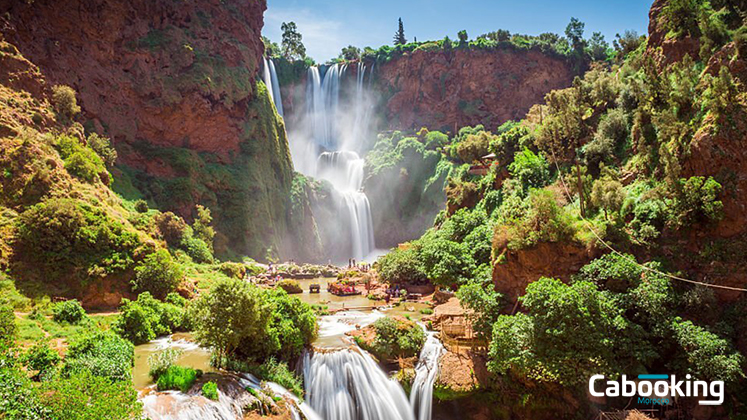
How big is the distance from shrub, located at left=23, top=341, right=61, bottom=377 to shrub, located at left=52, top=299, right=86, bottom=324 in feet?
19.1

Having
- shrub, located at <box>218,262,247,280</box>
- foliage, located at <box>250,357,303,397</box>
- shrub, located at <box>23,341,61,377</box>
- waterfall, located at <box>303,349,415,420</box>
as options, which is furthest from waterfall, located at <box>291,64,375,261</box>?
shrub, located at <box>23,341,61,377</box>

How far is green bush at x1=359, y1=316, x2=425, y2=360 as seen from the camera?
2044 centimetres

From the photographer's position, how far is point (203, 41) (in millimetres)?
51000

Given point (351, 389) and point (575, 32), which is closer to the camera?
point (351, 389)

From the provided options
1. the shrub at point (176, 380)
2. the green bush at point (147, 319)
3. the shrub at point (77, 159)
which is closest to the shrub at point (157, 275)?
the green bush at point (147, 319)

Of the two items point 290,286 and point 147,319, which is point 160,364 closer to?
point 147,319

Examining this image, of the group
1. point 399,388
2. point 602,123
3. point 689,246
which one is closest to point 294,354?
point 399,388

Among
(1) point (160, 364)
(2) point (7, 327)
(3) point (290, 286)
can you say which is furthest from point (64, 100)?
(1) point (160, 364)

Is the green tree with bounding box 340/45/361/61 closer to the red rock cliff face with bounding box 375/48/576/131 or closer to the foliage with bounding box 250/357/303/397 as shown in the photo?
the red rock cliff face with bounding box 375/48/576/131

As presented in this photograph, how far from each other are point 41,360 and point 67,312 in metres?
6.66

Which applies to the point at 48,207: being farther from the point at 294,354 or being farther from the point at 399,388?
the point at 399,388

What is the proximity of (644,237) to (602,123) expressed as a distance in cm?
992

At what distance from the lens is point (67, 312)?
19312 mm

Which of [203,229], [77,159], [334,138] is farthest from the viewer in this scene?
[334,138]
